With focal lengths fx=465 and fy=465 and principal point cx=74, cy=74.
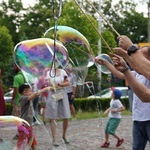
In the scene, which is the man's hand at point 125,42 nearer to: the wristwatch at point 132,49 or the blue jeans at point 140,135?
the wristwatch at point 132,49

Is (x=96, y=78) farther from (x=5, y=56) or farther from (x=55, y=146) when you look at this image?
(x=55, y=146)

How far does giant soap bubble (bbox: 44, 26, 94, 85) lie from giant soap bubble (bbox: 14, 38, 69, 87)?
0.31 m

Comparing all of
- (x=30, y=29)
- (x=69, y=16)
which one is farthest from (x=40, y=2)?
(x=69, y=16)

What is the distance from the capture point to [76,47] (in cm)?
666

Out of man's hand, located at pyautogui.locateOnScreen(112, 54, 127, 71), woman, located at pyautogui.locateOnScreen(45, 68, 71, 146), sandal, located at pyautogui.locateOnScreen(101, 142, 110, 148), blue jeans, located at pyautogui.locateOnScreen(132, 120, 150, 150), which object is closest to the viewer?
man's hand, located at pyautogui.locateOnScreen(112, 54, 127, 71)

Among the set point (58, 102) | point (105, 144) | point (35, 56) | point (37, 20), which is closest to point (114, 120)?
point (105, 144)

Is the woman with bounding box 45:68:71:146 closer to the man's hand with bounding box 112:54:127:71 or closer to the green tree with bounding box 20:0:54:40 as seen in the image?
the man's hand with bounding box 112:54:127:71

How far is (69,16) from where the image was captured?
1041 inches

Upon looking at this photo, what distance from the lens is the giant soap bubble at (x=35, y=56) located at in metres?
6.16

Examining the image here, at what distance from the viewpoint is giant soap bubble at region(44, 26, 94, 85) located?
656 centimetres

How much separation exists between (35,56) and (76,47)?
752 mm

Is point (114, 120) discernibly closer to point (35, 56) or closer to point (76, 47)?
point (76, 47)

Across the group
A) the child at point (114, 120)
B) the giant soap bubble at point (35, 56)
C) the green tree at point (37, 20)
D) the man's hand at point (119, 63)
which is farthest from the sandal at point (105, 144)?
the green tree at point (37, 20)

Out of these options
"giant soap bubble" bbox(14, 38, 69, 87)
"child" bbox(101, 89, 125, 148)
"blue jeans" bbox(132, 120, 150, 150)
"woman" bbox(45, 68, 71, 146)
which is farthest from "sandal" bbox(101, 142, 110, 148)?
"blue jeans" bbox(132, 120, 150, 150)
